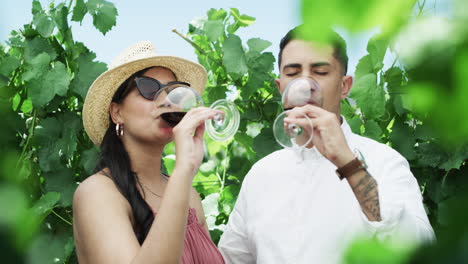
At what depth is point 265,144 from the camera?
3486 millimetres

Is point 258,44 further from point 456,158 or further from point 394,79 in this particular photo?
point 456,158

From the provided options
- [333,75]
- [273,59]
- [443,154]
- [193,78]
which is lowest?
[443,154]

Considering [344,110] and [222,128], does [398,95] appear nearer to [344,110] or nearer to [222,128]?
[344,110]

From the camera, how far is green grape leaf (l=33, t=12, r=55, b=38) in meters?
3.68

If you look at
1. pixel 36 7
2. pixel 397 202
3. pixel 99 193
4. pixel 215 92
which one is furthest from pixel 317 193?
pixel 36 7

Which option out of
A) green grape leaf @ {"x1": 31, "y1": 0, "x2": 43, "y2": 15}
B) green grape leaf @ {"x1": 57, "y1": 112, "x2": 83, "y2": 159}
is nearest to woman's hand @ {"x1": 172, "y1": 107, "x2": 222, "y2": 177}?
green grape leaf @ {"x1": 57, "y1": 112, "x2": 83, "y2": 159}

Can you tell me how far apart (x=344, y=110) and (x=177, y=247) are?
1.93 metres

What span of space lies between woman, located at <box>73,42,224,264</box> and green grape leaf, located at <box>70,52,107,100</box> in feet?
2.33

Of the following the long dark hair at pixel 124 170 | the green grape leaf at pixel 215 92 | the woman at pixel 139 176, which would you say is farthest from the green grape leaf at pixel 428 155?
the long dark hair at pixel 124 170

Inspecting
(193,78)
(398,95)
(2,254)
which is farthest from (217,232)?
(2,254)

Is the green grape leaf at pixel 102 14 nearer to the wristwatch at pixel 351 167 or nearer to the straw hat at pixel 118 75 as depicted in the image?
the straw hat at pixel 118 75

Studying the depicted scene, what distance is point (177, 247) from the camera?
6.64ft

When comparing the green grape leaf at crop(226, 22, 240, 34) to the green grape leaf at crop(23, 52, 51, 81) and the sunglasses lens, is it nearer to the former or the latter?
the green grape leaf at crop(23, 52, 51, 81)

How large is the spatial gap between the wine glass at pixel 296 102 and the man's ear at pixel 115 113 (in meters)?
0.80
